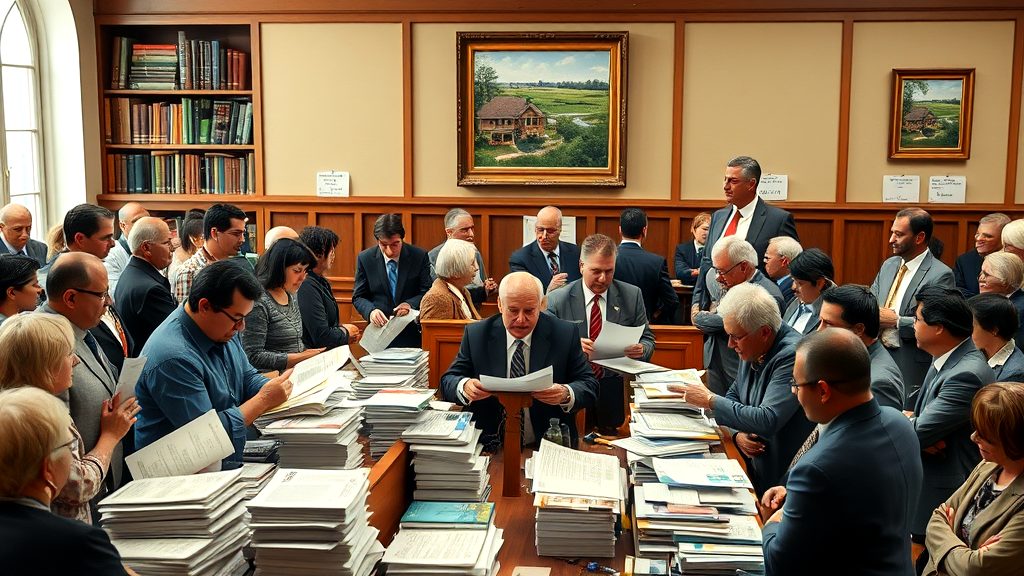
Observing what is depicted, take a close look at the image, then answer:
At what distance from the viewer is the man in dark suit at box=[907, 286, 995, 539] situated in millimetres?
3682

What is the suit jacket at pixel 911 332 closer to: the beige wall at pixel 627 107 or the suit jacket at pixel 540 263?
the suit jacket at pixel 540 263

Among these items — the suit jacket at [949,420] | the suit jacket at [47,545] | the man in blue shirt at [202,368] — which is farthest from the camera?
the suit jacket at [949,420]

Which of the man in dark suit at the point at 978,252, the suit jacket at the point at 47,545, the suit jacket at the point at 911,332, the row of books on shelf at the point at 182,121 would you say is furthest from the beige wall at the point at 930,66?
the suit jacket at the point at 47,545

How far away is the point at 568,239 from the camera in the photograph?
27.1ft

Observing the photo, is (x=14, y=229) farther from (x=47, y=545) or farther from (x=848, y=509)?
(x=848, y=509)

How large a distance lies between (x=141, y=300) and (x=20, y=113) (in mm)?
4455

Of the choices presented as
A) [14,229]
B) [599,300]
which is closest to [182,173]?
[14,229]

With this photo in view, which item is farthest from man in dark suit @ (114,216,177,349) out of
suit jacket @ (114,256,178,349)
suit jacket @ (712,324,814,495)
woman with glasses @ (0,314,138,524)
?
suit jacket @ (712,324,814,495)

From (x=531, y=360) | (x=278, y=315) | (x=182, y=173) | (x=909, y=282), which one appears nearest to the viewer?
(x=531, y=360)

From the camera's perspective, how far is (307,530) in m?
2.44

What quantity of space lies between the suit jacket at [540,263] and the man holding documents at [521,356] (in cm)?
249

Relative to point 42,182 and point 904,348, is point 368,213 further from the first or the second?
point 904,348

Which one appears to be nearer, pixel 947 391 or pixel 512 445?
pixel 512 445

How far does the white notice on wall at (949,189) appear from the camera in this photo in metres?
7.99
